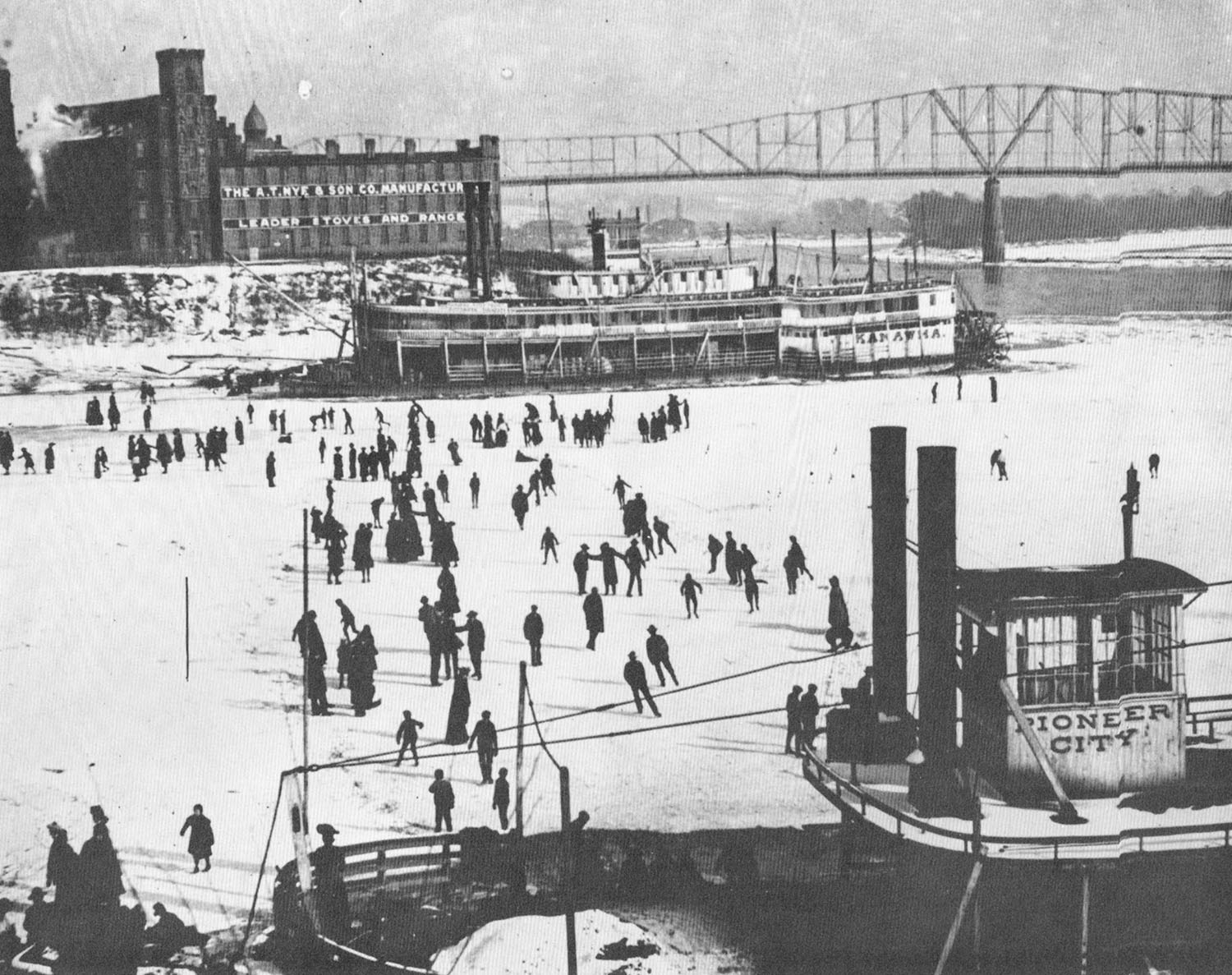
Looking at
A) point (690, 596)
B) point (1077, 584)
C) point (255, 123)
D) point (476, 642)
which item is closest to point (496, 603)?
point (690, 596)

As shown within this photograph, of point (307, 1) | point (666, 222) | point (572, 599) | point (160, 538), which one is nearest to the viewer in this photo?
point (307, 1)

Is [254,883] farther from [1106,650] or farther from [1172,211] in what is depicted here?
[1172,211]

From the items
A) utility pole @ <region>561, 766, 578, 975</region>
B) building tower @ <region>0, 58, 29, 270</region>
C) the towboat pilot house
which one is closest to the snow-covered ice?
utility pole @ <region>561, 766, 578, 975</region>

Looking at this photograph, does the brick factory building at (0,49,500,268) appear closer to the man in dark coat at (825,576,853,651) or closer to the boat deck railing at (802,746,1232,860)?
the man in dark coat at (825,576,853,651)

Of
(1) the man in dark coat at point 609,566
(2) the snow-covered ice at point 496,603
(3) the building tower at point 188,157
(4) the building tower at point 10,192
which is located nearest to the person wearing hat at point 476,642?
(2) the snow-covered ice at point 496,603

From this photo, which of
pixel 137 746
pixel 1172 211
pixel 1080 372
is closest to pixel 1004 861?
pixel 137 746

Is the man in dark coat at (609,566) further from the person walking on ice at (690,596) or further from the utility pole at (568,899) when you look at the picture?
the utility pole at (568,899)
